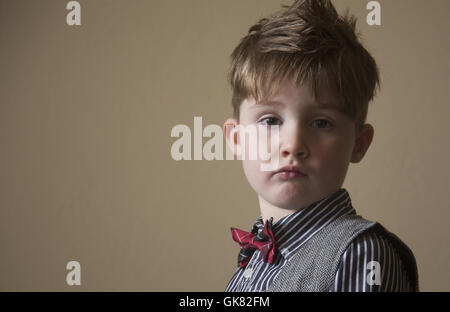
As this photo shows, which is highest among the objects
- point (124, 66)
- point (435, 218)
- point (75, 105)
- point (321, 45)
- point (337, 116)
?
point (124, 66)

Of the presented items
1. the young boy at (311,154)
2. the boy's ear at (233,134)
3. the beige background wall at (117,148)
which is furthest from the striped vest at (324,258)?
the beige background wall at (117,148)

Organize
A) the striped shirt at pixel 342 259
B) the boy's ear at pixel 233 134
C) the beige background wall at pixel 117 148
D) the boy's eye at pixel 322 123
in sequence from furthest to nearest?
the beige background wall at pixel 117 148
the boy's ear at pixel 233 134
the boy's eye at pixel 322 123
the striped shirt at pixel 342 259

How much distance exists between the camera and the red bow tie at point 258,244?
0.82 meters

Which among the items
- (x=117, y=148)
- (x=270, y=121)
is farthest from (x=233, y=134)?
(x=117, y=148)

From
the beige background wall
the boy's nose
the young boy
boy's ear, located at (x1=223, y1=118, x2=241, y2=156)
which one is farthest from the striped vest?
the beige background wall

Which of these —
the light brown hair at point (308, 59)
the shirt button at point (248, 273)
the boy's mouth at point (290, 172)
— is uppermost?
the light brown hair at point (308, 59)

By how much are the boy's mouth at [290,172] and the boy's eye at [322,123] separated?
0.08 m

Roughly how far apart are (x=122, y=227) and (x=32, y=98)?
483 millimetres

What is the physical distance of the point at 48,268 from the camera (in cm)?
156

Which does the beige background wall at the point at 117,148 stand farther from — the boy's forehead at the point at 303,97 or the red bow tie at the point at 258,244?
the boy's forehead at the point at 303,97

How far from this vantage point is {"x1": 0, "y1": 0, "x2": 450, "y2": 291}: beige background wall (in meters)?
1.50
